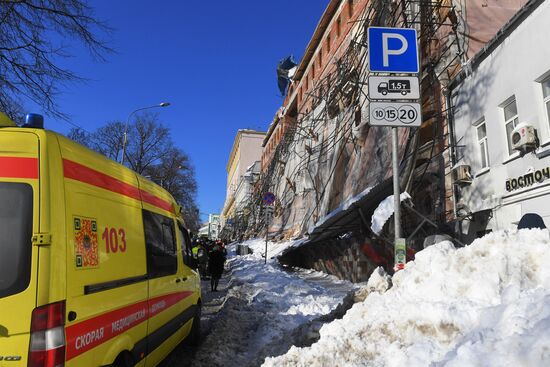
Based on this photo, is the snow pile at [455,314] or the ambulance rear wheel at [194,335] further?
the ambulance rear wheel at [194,335]

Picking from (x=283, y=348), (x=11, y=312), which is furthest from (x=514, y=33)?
(x=11, y=312)

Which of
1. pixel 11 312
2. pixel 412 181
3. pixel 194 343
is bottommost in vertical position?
pixel 194 343

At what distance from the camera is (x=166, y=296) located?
5.24 metres

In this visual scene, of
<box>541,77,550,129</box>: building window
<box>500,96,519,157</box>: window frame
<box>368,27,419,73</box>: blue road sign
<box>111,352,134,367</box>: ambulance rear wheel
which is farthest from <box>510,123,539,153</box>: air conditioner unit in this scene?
<box>111,352,134,367</box>: ambulance rear wheel

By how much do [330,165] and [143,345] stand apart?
54.3ft

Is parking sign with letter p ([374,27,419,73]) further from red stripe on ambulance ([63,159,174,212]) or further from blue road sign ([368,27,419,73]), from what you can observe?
red stripe on ambulance ([63,159,174,212])

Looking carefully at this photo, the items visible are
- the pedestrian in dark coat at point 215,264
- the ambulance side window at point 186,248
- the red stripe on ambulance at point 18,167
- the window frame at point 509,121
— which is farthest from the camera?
the pedestrian in dark coat at point 215,264

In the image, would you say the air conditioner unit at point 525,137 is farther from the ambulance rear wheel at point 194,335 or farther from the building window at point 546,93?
the ambulance rear wheel at point 194,335

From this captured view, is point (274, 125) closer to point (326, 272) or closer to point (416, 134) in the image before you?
Answer: point (326, 272)

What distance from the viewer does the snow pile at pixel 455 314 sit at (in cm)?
301

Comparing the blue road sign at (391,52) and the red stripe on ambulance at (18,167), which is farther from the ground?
the blue road sign at (391,52)

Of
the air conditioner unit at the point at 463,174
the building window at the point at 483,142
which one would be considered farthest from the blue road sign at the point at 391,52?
the air conditioner unit at the point at 463,174

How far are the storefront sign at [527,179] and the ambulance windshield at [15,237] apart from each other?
8.57 meters

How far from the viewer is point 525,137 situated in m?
8.53
